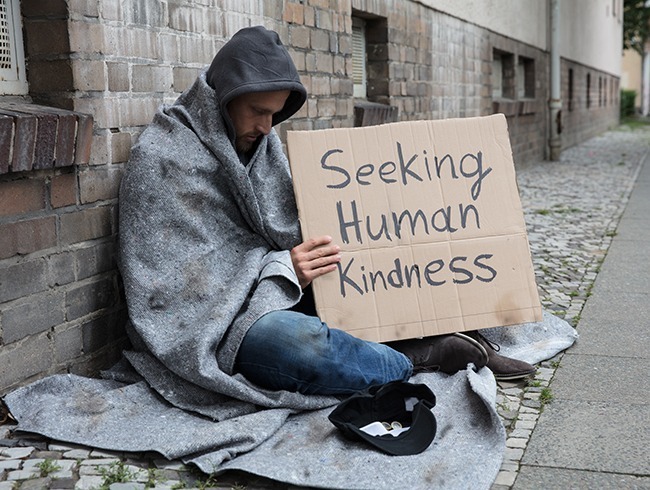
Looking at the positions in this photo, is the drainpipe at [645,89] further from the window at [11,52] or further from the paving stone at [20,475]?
the paving stone at [20,475]

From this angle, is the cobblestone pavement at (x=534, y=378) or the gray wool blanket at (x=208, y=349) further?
the gray wool blanket at (x=208, y=349)

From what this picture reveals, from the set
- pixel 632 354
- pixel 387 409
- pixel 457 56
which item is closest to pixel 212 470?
pixel 387 409

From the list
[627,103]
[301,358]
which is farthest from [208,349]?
[627,103]

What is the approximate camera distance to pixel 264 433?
2.89 metres

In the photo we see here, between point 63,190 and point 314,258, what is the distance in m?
0.91

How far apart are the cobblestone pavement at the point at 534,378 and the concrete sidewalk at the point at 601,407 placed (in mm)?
60

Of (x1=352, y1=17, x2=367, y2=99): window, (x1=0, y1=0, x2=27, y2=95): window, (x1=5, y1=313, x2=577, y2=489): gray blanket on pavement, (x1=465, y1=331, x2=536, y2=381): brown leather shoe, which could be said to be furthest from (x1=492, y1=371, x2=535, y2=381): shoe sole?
(x1=352, y1=17, x2=367, y2=99): window

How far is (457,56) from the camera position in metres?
9.49

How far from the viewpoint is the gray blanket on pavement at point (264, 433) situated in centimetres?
266

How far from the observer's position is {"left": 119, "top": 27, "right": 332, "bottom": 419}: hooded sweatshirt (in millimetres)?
3086

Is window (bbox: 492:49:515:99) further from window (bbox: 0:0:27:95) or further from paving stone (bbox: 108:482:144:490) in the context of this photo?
paving stone (bbox: 108:482:144:490)

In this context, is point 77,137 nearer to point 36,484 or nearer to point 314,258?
point 314,258

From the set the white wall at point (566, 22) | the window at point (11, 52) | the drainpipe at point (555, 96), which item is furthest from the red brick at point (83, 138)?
the drainpipe at point (555, 96)

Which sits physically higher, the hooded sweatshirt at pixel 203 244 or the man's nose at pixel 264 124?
the man's nose at pixel 264 124
